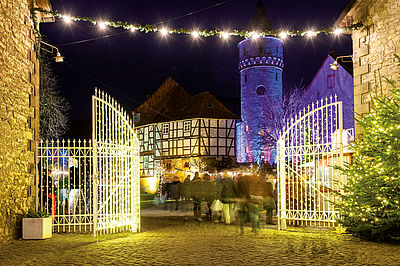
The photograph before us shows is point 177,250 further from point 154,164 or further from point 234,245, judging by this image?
point 154,164

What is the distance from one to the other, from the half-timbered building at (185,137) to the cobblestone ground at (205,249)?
25921 mm

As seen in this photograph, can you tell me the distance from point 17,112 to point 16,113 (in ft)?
0.22

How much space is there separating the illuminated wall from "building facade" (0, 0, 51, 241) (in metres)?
30.1

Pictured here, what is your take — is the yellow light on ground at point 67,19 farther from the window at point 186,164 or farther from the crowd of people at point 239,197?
the window at point 186,164

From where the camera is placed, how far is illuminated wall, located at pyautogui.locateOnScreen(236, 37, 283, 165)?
129 feet

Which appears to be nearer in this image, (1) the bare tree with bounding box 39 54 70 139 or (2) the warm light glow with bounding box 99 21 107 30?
(2) the warm light glow with bounding box 99 21 107 30

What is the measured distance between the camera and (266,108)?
4022cm

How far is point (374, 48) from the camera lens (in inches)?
412

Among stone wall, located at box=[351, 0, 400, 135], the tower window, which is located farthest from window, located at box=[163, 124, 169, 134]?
stone wall, located at box=[351, 0, 400, 135]

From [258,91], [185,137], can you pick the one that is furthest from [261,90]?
[185,137]

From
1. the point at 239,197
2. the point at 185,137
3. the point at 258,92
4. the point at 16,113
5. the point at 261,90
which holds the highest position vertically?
the point at 261,90

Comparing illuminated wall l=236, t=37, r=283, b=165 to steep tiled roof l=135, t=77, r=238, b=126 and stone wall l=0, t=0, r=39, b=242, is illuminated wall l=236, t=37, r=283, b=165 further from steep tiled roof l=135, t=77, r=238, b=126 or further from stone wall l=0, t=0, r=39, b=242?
stone wall l=0, t=0, r=39, b=242

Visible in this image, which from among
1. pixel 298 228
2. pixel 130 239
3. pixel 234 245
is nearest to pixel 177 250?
pixel 234 245

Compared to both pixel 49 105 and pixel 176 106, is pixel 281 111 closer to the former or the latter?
pixel 176 106
